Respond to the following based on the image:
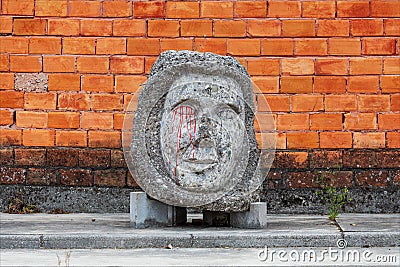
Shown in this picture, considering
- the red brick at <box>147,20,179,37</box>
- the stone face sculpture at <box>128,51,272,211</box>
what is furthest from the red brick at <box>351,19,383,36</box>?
the stone face sculpture at <box>128,51,272,211</box>

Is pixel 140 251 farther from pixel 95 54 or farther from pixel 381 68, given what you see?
pixel 381 68

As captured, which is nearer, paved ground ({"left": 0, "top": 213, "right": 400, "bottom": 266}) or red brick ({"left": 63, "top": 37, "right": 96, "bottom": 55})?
paved ground ({"left": 0, "top": 213, "right": 400, "bottom": 266})

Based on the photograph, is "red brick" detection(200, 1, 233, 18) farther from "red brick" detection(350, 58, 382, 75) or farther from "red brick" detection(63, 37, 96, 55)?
"red brick" detection(350, 58, 382, 75)

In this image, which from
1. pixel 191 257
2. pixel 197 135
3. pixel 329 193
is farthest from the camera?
pixel 329 193

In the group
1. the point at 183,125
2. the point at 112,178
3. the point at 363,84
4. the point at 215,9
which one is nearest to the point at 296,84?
the point at 363,84

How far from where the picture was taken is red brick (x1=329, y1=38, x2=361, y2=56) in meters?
7.66

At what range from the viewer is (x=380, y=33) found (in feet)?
25.1

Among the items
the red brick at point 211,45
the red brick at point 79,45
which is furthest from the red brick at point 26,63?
the red brick at point 211,45

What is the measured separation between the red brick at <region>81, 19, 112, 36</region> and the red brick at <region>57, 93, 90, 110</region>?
1.90 feet

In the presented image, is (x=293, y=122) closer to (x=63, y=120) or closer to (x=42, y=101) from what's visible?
(x=63, y=120)

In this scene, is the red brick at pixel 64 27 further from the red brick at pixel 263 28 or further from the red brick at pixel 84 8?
the red brick at pixel 263 28

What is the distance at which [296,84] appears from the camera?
766cm

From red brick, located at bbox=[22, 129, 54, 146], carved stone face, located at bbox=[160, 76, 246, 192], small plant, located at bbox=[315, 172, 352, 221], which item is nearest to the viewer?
carved stone face, located at bbox=[160, 76, 246, 192]

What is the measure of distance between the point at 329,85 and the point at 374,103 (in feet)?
1.46
